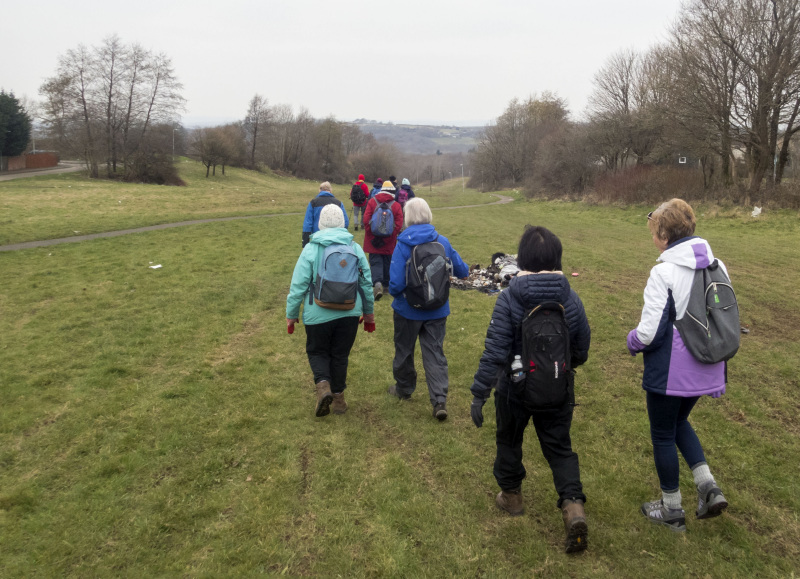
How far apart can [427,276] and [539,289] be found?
5.46ft

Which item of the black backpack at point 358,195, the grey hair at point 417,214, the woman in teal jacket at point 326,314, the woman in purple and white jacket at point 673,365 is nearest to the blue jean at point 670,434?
the woman in purple and white jacket at point 673,365

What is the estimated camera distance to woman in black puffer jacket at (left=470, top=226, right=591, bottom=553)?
3.15 meters

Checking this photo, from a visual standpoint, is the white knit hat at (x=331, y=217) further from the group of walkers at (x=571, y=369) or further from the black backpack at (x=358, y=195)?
the black backpack at (x=358, y=195)

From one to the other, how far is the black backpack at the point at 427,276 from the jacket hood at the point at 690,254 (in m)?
2.03

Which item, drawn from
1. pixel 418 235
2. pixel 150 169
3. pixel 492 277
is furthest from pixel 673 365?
pixel 150 169

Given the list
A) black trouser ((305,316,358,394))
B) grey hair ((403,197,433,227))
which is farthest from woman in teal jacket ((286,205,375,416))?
grey hair ((403,197,433,227))

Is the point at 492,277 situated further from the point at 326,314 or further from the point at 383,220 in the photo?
the point at 326,314

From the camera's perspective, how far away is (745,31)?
2184 centimetres

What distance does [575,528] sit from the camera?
314 cm

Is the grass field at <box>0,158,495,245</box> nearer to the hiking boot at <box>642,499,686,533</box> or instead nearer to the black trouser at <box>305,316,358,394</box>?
the black trouser at <box>305,316,358,394</box>

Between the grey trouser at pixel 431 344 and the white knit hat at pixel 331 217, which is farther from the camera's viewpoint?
the grey trouser at pixel 431 344

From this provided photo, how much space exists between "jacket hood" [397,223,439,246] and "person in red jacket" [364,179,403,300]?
3361mm

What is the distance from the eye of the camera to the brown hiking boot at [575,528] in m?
3.14

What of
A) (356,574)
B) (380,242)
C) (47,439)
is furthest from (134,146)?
(356,574)
